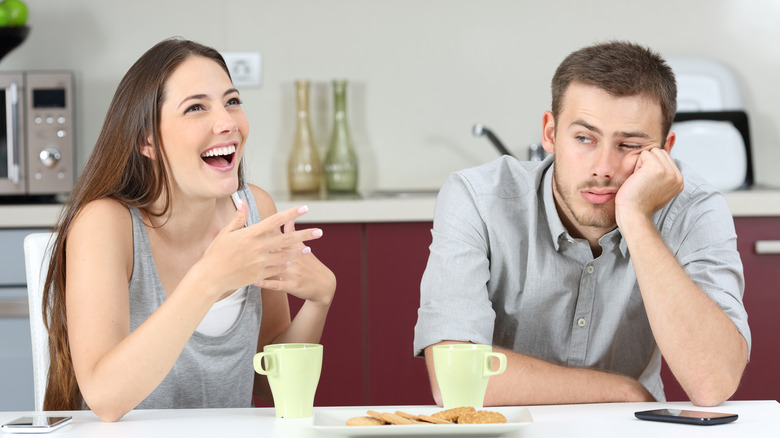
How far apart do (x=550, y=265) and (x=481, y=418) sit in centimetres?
63

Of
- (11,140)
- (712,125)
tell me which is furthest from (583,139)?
(11,140)

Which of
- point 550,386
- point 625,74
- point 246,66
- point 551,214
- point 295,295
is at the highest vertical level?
point 246,66

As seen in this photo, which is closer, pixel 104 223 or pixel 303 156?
pixel 104 223

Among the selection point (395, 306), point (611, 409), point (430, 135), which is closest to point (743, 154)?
point (430, 135)

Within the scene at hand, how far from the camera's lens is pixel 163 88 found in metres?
1.32

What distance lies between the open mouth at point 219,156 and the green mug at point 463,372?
506 millimetres

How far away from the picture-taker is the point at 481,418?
0.89m

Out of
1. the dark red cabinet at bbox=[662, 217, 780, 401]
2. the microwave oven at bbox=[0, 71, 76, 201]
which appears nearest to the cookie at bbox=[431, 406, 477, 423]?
the dark red cabinet at bbox=[662, 217, 780, 401]

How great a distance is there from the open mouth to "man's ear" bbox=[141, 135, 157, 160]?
0.08 meters

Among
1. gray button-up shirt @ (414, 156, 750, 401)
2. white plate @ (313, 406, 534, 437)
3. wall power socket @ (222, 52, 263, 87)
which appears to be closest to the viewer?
white plate @ (313, 406, 534, 437)

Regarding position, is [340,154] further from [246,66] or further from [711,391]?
[711,391]

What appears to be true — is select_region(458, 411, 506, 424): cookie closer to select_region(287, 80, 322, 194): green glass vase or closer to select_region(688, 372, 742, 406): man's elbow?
select_region(688, 372, 742, 406): man's elbow

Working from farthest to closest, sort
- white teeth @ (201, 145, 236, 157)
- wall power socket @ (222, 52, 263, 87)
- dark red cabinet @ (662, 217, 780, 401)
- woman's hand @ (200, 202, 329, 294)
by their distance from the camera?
1. wall power socket @ (222, 52, 263, 87)
2. dark red cabinet @ (662, 217, 780, 401)
3. white teeth @ (201, 145, 236, 157)
4. woman's hand @ (200, 202, 329, 294)

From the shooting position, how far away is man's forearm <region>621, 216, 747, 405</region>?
121 centimetres
